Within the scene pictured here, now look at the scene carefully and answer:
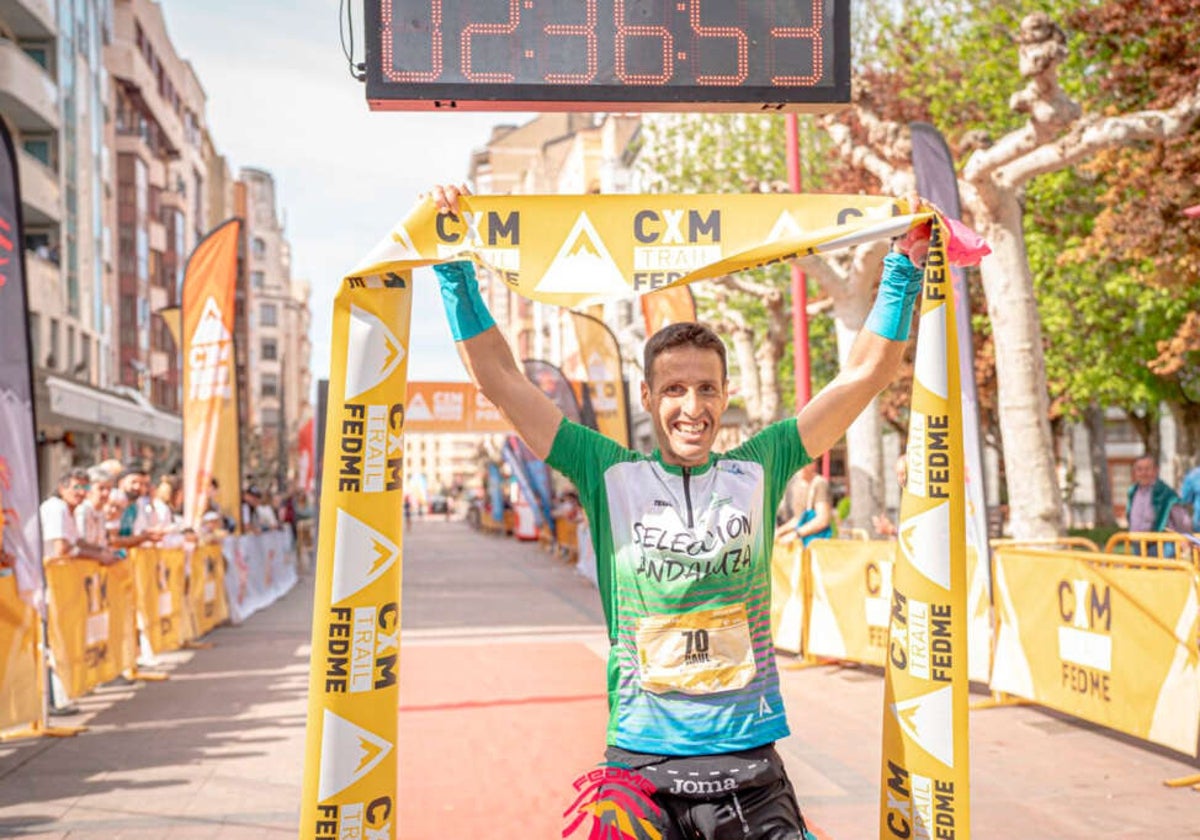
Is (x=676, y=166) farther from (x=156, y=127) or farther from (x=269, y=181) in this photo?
(x=269, y=181)

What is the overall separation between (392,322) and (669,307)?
14.1m

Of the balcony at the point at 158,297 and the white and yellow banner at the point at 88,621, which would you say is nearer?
the white and yellow banner at the point at 88,621

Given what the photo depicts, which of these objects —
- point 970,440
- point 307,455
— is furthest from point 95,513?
point 307,455

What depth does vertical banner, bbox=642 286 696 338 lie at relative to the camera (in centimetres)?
1812

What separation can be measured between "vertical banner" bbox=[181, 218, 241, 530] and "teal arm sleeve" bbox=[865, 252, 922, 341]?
14199mm

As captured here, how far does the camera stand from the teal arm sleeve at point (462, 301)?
3.51 metres

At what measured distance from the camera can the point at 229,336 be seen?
17.5 metres

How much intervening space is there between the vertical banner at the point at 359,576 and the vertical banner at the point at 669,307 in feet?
44.0

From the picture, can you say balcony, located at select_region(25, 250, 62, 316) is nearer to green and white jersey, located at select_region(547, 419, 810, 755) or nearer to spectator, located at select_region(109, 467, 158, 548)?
spectator, located at select_region(109, 467, 158, 548)

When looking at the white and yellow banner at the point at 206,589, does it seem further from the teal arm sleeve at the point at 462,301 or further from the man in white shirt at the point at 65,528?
the teal arm sleeve at the point at 462,301

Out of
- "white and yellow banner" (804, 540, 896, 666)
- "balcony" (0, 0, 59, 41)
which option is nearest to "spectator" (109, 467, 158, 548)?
"white and yellow banner" (804, 540, 896, 666)

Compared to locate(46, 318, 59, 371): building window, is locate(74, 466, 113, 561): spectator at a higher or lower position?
lower

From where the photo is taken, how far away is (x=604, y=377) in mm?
22469

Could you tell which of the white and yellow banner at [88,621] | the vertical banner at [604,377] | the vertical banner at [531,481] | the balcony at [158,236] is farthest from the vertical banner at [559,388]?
the balcony at [158,236]
